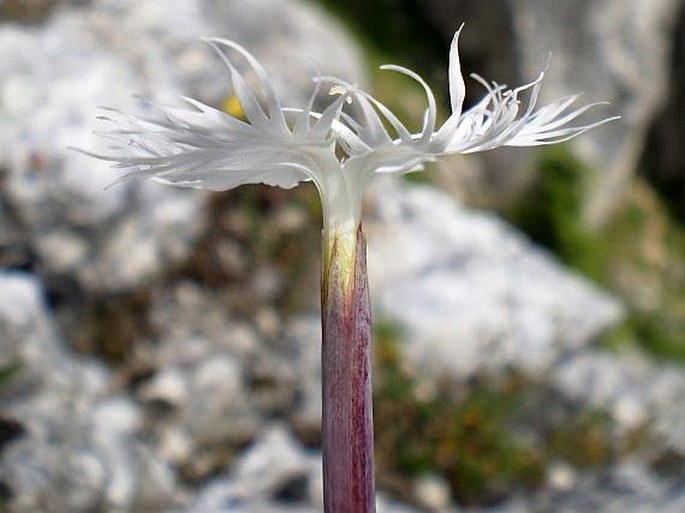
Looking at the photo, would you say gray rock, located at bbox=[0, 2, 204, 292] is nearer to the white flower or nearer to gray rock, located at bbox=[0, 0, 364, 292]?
gray rock, located at bbox=[0, 0, 364, 292]

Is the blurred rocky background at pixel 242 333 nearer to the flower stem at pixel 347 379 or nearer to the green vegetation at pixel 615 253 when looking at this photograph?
the green vegetation at pixel 615 253

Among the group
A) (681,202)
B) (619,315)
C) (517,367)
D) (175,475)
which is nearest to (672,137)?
(681,202)

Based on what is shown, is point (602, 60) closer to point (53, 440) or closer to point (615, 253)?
point (615, 253)

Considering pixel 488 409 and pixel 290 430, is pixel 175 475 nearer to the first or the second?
pixel 290 430

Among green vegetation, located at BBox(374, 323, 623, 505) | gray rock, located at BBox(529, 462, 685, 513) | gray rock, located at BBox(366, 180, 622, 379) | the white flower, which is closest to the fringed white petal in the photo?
the white flower

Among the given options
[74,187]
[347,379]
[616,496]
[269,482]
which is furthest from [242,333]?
[347,379]

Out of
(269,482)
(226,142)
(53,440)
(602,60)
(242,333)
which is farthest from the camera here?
(602,60)
